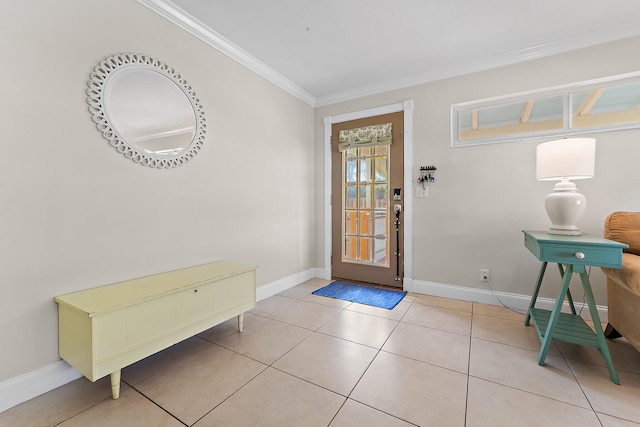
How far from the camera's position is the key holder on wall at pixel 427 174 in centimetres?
293

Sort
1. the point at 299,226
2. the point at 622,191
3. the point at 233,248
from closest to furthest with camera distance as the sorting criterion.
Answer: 1. the point at 622,191
2. the point at 233,248
3. the point at 299,226

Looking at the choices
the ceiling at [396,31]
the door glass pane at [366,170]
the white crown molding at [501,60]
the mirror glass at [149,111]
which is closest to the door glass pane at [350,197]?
Answer: the door glass pane at [366,170]

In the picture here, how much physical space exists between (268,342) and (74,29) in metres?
2.34

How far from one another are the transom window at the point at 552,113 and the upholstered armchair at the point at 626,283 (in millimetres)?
930

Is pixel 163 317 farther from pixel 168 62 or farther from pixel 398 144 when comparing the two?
pixel 398 144

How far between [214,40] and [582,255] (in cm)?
314

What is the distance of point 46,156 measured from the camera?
1454mm

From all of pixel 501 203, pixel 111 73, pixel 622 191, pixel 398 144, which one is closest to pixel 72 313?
pixel 111 73

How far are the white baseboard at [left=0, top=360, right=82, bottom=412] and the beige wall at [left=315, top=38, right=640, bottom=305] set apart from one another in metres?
3.01

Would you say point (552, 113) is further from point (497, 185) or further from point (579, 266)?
point (579, 266)

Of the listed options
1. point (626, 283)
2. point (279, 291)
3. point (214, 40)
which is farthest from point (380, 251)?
point (214, 40)

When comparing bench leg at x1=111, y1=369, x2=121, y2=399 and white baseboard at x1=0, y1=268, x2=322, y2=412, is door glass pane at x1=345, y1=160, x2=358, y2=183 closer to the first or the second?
bench leg at x1=111, y1=369, x2=121, y2=399

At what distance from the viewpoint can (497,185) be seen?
2.64m

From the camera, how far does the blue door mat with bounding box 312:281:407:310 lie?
9.05 ft
